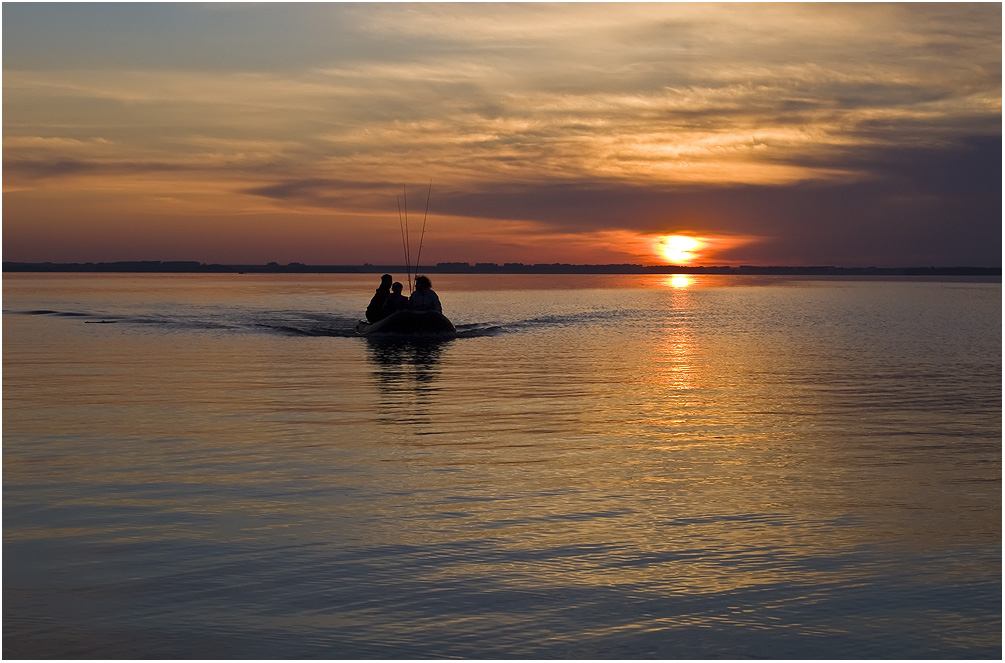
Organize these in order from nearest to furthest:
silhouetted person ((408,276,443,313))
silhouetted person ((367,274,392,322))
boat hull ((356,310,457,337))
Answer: boat hull ((356,310,457,337)) → silhouetted person ((408,276,443,313)) → silhouetted person ((367,274,392,322))

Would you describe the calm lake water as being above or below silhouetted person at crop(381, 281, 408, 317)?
below

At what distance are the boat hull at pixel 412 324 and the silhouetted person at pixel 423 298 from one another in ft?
0.99

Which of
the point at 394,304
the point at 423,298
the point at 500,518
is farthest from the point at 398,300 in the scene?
the point at 500,518

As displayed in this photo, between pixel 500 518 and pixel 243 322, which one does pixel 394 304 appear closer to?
pixel 243 322

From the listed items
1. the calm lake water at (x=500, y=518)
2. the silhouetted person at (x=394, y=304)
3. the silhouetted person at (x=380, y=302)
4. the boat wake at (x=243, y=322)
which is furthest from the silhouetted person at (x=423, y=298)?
the calm lake water at (x=500, y=518)

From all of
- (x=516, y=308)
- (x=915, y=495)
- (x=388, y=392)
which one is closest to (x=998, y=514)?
(x=915, y=495)

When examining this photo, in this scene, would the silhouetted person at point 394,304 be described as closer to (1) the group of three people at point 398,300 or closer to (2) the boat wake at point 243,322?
(1) the group of three people at point 398,300

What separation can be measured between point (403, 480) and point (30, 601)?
13.4 ft

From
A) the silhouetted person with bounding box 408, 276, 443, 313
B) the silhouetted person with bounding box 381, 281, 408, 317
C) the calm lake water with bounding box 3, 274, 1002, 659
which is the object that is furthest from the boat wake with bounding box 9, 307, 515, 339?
the calm lake water with bounding box 3, 274, 1002, 659

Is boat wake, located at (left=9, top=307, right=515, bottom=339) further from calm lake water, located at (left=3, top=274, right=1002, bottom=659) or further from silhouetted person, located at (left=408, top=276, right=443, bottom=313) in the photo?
calm lake water, located at (left=3, top=274, right=1002, bottom=659)

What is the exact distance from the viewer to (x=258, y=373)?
2080 centimetres

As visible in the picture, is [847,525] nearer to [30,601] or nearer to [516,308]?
[30,601]

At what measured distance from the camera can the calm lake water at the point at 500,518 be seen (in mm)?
6051

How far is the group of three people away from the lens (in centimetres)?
3075
